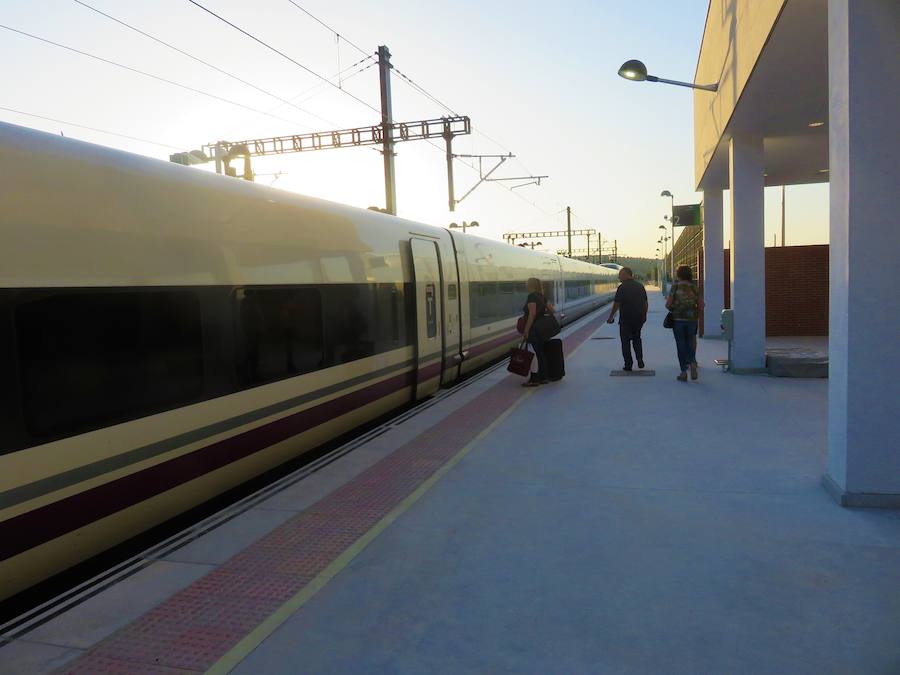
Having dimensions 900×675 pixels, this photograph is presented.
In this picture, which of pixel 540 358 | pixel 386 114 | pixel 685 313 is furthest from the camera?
pixel 386 114

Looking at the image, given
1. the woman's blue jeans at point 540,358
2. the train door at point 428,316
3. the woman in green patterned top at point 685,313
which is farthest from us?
the woman's blue jeans at point 540,358

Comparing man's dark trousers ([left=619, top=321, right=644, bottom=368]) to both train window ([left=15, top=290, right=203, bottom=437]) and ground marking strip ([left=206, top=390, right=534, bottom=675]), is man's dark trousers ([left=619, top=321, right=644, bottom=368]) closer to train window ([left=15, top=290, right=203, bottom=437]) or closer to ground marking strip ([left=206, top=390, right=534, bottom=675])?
ground marking strip ([left=206, top=390, right=534, bottom=675])

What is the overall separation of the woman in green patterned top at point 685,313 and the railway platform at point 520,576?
11.7ft

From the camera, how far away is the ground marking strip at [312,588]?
2.91m

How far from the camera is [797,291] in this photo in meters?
15.5

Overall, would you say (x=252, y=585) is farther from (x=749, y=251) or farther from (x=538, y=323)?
(x=749, y=251)

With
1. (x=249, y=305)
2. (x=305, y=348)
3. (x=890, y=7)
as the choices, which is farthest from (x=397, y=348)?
(x=890, y=7)

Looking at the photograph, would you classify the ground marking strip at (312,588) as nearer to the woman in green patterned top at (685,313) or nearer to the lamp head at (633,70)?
the woman in green patterned top at (685,313)

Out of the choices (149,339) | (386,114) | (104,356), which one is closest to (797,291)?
(386,114)

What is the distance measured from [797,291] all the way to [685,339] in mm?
7558

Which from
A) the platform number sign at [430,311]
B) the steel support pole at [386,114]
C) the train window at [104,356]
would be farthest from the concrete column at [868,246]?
the steel support pole at [386,114]

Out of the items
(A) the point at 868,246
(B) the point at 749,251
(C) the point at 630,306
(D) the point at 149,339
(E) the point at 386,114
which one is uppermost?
(E) the point at 386,114

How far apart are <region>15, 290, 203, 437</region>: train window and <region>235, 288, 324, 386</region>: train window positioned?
21.1 inches

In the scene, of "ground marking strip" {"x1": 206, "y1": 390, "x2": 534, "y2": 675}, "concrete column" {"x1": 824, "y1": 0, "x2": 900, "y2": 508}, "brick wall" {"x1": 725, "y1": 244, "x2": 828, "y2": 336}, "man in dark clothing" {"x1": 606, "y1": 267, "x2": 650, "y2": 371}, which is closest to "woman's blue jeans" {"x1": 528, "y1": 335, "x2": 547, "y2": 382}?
"man in dark clothing" {"x1": 606, "y1": 267, "x2": 650, "y2": 371}
